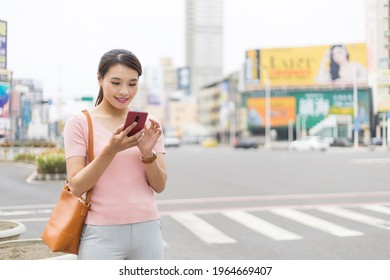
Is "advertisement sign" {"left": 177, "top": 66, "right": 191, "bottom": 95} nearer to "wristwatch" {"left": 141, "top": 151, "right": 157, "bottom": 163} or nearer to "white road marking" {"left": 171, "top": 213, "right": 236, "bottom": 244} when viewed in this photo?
"white road marking" {"left": 171, "top": 213, "right": 236, "bottom": 244}

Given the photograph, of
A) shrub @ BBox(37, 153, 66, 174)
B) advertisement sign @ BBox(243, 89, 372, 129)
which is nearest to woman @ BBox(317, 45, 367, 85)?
shrub @ BBox(37, 153, 66, 174)

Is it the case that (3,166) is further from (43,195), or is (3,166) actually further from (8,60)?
(8,60)

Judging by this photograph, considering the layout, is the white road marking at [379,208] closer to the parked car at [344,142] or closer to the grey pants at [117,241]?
the parked car at [344,142]

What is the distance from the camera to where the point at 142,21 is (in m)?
3.60

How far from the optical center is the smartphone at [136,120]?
1856 millimetres

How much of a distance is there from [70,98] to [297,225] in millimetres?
3983

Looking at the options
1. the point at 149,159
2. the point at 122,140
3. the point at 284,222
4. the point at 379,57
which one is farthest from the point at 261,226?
the point at 122,140

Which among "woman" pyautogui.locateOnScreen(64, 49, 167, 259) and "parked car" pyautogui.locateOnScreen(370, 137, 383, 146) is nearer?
"woman" pyautogui.locateOnScreen(64, 49, 167, 259)

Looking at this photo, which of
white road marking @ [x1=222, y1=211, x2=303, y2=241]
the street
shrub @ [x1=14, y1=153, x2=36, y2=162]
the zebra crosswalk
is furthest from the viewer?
white road marking @ [x1=222, y1=211, x2=303, y2=241]

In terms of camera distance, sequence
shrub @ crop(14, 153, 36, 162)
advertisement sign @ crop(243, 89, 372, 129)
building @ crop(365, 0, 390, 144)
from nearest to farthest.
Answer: shrub @ crop(14, 153, 36, 162), building @ crop(365, 0, 390, 144), advertisement sign @ crop(243, 89, 372, 129)

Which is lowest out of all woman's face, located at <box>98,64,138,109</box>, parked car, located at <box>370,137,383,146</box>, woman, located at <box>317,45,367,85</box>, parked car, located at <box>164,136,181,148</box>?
parked car, located at <box>164,136,181,148</box>

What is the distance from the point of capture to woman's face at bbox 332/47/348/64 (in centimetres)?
410

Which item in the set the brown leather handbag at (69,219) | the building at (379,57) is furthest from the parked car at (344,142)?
the brown leather handbag at (69,219)

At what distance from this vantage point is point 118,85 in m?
2.06
